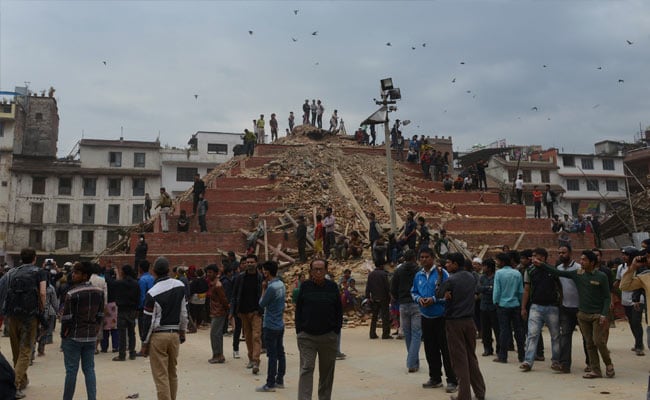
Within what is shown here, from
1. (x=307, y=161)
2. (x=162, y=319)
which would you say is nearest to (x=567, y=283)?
(x=162, y=319)

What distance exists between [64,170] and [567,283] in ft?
148

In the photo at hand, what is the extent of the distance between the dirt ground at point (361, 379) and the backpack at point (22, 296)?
1.15m

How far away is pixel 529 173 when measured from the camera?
49.3m

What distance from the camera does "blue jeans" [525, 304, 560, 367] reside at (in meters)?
7.54

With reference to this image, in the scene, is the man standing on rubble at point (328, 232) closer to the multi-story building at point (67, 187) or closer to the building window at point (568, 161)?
the multi-story building at point (67, 187)

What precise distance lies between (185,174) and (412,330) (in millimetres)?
43050

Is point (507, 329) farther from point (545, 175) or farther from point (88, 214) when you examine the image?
point (545, 175)

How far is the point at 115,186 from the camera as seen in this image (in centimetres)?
→ 4625

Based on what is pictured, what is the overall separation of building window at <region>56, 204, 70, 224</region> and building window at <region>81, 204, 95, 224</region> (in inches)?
49.1

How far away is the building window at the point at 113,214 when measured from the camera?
4578 centimetres

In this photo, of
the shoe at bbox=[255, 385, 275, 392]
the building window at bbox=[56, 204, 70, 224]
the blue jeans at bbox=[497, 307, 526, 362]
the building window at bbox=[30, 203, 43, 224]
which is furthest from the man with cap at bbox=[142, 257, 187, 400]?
the building window at bbox=[30, 203, 43, 224]

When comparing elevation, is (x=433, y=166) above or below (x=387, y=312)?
above

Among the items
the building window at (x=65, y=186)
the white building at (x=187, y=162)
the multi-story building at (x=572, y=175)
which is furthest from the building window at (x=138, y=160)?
the multi-story building at (x=572, y=175)

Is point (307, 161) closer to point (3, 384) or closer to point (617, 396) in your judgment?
point (617, 396)
